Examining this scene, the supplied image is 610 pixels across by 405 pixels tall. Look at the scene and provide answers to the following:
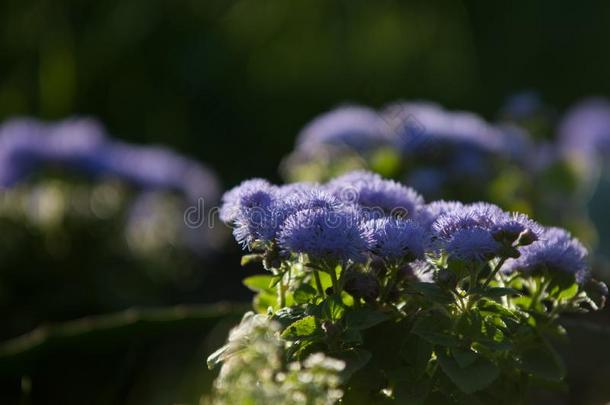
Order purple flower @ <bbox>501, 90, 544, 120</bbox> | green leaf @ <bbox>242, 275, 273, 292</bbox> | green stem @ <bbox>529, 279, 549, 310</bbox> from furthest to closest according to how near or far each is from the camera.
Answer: purple flower @ <bbox>501, 90, 544, 120</bbox> → green leaf @ <bbox>242, 275, 273, 292</bbox> → green stem @ <bbox>529, 279, 549, 310</bbox>

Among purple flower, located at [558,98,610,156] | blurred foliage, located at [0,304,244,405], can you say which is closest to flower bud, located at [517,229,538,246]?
blurred foliage, located at [0,304,244,405]

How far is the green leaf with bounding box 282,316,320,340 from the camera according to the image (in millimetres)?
1317

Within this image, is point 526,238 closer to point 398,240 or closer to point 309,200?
point 398,240

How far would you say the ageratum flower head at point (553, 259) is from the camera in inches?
55.6

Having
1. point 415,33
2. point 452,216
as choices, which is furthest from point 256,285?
point 415,33

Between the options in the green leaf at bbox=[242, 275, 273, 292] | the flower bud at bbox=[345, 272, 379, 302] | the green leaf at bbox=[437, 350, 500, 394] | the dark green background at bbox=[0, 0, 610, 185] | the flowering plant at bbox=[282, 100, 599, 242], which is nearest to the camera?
the green leaf at bbox=[437, 350, 500, 394]

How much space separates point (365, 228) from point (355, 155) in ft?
4.80

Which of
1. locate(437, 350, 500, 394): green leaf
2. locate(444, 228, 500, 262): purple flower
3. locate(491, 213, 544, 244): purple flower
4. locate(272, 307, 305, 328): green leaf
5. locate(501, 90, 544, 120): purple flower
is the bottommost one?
locate(437, 350, 500, 394): green leaf

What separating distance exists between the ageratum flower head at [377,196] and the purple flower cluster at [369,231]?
56 millimetres

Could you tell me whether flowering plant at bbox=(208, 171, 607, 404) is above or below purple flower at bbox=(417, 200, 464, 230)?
below

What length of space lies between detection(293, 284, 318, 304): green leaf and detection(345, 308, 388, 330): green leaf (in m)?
0.11

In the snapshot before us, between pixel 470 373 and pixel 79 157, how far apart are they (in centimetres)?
190

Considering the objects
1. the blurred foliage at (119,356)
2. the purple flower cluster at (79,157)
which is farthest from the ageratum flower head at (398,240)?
the purple flower cluster at (79,157)

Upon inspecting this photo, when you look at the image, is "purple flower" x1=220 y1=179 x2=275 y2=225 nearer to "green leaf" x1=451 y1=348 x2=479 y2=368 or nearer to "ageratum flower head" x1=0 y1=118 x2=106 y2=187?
"green leaf" x1=451 y1=348 x2=479 y2=368
